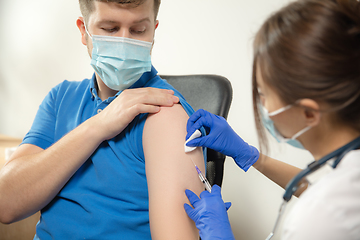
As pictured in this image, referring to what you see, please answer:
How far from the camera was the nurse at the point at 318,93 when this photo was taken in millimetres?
582

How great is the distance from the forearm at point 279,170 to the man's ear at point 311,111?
535 millimetres

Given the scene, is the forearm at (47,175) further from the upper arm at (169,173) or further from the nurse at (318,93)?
the nurse at (318,93)

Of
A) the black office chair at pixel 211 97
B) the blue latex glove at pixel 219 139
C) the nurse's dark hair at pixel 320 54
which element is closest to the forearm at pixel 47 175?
the blue latex glove at pixel 219 139

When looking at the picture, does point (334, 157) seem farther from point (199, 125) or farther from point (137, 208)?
point (137, 208)

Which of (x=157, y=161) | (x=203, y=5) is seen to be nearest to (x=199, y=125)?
(x=157, y=161)

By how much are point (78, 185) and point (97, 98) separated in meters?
0.38

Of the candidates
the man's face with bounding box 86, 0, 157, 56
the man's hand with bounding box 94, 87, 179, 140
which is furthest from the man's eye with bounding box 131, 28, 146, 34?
the man's hand with bounding box 94, 87, 179, 140

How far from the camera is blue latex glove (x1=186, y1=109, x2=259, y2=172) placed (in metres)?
1.01

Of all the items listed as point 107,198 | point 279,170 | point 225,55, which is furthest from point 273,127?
point 225,55

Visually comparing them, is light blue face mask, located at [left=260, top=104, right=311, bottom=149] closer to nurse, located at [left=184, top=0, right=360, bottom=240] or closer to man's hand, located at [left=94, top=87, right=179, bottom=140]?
nurse, located at [left=184, top=0, right=360, bottom=240]

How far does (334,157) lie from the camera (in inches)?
26.3

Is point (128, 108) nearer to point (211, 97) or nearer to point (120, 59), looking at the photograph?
point (120, 59)

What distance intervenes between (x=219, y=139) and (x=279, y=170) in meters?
A: 0.32

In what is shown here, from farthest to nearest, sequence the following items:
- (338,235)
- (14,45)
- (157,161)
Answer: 1. (14,45)
2. (157,161)
3. (338,235)
